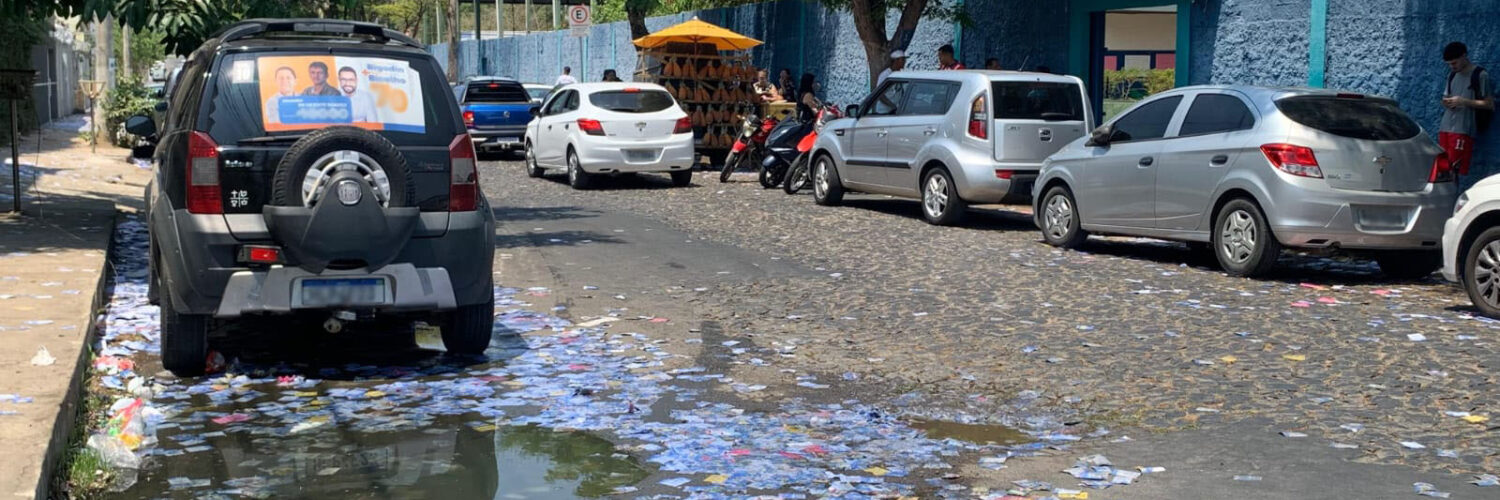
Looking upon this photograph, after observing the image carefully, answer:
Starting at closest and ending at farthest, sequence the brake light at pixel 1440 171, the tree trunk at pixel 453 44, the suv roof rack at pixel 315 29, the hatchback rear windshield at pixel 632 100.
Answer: the suv roof rack at pixel 315 29 → the brake light at pixel 1440 171 → the hatchback rear windshield at pixel 632 100 → the tree trunk at pixel 453 44

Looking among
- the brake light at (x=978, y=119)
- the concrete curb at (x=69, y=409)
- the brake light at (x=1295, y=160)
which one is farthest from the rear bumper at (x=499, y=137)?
the brake light at (x=1295, y=160)

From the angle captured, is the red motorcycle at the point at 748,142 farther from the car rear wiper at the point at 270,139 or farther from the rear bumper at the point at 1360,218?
the car rear wiper at the point at 270,139

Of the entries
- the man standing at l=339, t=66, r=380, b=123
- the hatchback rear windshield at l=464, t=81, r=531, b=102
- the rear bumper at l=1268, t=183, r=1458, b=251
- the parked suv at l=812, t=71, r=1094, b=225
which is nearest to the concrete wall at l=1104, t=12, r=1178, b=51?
the hatchback rear windshield at l=464, t=81, r=531, b=102

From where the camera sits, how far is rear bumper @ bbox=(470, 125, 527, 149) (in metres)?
27.4

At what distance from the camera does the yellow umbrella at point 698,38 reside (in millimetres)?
26109

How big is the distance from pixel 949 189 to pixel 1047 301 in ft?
18.2

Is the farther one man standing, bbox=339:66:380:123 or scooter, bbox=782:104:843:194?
scooter, bbox=782:104:843:194

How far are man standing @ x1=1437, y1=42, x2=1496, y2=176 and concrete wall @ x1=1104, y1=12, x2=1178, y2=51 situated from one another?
21769mm

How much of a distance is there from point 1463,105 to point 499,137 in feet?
56.4

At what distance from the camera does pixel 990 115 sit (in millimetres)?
15633

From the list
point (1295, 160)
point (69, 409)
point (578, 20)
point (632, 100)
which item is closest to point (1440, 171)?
point (1295, 160)

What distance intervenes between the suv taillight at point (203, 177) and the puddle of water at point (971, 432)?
341 centimetres

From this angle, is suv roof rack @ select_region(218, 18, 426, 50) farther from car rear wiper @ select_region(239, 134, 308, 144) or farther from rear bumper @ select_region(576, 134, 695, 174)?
rear bumper @ select_region(576, 134, 695, 174)

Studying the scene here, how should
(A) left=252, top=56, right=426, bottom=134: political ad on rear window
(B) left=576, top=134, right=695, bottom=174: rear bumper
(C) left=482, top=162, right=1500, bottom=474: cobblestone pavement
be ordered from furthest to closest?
(B) left=576, top=134, right=695, bottom=174: rear bumper → (A) left=252, top=56, right=426, bottom=134: political ad on rear window → (C) left=482, top=162, right=1500, bottom=474: cobblestone pavement
